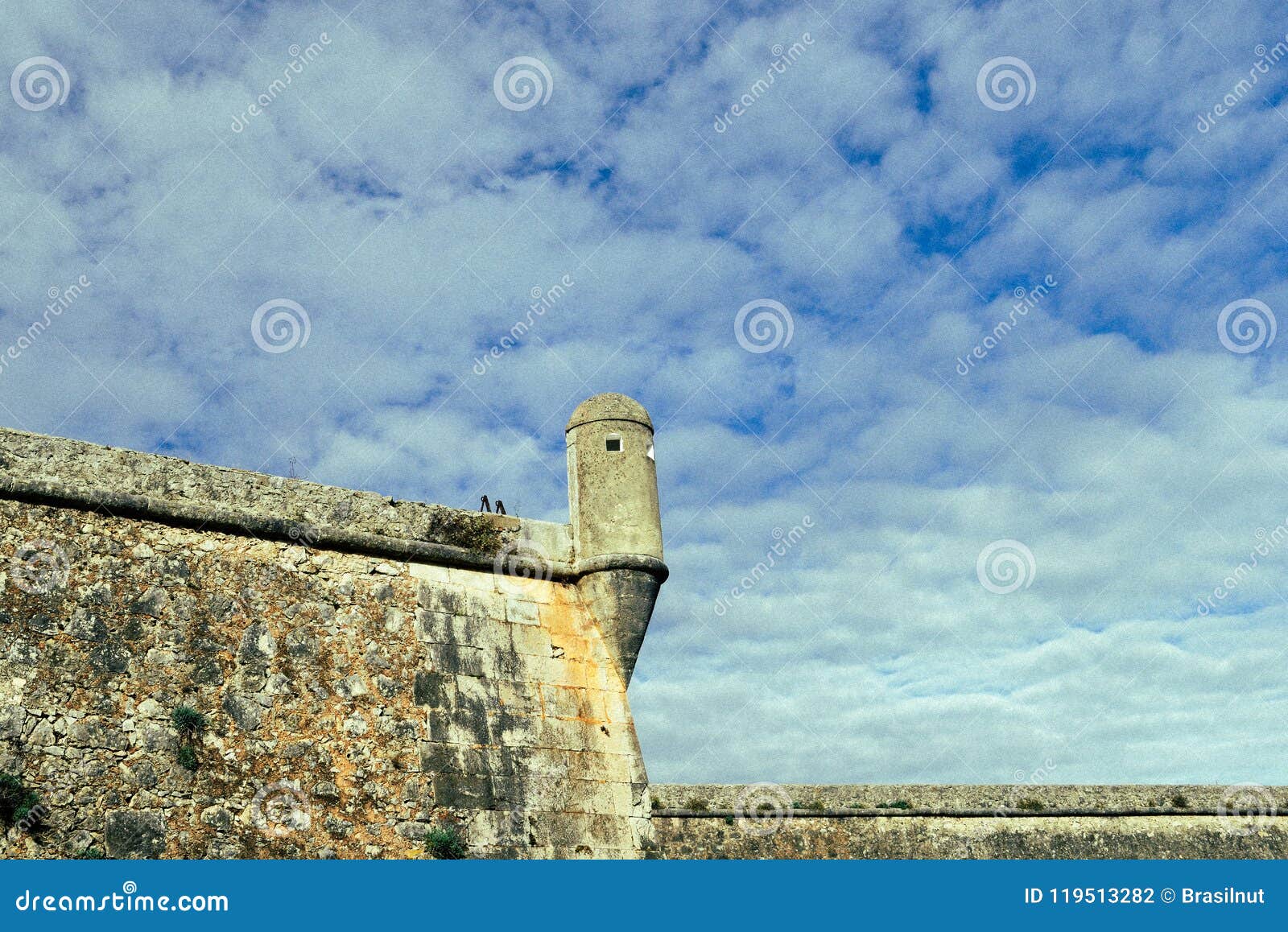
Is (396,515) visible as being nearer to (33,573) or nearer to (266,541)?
(266,541)

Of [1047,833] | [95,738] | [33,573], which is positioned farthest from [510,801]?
[1047,833]

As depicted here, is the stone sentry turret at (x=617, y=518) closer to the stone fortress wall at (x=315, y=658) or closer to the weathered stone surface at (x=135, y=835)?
the stone fortress wall at (x=315, y=658)

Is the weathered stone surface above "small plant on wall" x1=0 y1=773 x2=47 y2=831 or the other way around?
the other way around

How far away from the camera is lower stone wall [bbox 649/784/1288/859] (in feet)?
52.2

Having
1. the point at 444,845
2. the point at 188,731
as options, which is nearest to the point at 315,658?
the point at 188,731

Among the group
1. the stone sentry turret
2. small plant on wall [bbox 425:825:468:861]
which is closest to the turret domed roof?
the stone sentry turret

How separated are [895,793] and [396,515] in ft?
32.1

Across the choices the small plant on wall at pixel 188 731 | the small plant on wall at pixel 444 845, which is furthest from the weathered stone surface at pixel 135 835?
the small plant on wall at pixel 444 845

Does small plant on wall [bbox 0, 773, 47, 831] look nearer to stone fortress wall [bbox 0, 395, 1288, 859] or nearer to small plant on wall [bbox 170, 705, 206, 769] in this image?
stone fortress wall [bbox 0, 395, 1288, 859]

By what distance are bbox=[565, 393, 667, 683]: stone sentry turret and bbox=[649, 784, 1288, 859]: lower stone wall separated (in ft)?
16.2

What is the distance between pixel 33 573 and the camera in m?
8.97

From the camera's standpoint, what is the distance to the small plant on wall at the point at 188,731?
8961 millimetres

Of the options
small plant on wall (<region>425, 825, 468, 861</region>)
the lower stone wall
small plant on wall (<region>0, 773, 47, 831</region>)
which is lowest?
small plant on wall (<region>425, 825, 468, 861</region>)

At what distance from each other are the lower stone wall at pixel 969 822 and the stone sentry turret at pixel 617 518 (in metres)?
4.94
